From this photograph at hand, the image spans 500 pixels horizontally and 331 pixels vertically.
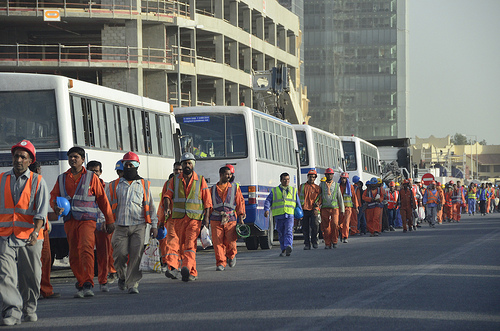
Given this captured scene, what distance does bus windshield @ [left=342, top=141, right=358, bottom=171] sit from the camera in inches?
1532

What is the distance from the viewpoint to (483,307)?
9.27 m

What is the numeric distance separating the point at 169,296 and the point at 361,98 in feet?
422

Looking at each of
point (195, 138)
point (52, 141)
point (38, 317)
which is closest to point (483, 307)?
point (38, 317)

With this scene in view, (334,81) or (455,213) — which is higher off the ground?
(334,81)

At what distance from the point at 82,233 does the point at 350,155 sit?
28.5m

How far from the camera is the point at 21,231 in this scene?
9.22 metres

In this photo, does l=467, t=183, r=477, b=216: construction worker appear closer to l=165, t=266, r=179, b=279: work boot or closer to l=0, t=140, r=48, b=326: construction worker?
l=165, t=266, r=179, b=279: work boot

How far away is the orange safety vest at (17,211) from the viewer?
917cm

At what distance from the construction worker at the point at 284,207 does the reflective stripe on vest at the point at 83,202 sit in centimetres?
760

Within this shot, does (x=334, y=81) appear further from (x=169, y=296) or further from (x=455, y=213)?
(x=169, y=296)

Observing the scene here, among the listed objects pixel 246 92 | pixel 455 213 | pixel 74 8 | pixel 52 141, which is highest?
pixel 74 8

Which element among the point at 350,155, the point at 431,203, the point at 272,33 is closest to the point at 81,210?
the point at 431,203

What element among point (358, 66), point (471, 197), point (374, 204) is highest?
point (358, 66)

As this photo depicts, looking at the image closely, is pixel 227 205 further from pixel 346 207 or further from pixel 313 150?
pixel 313 150
